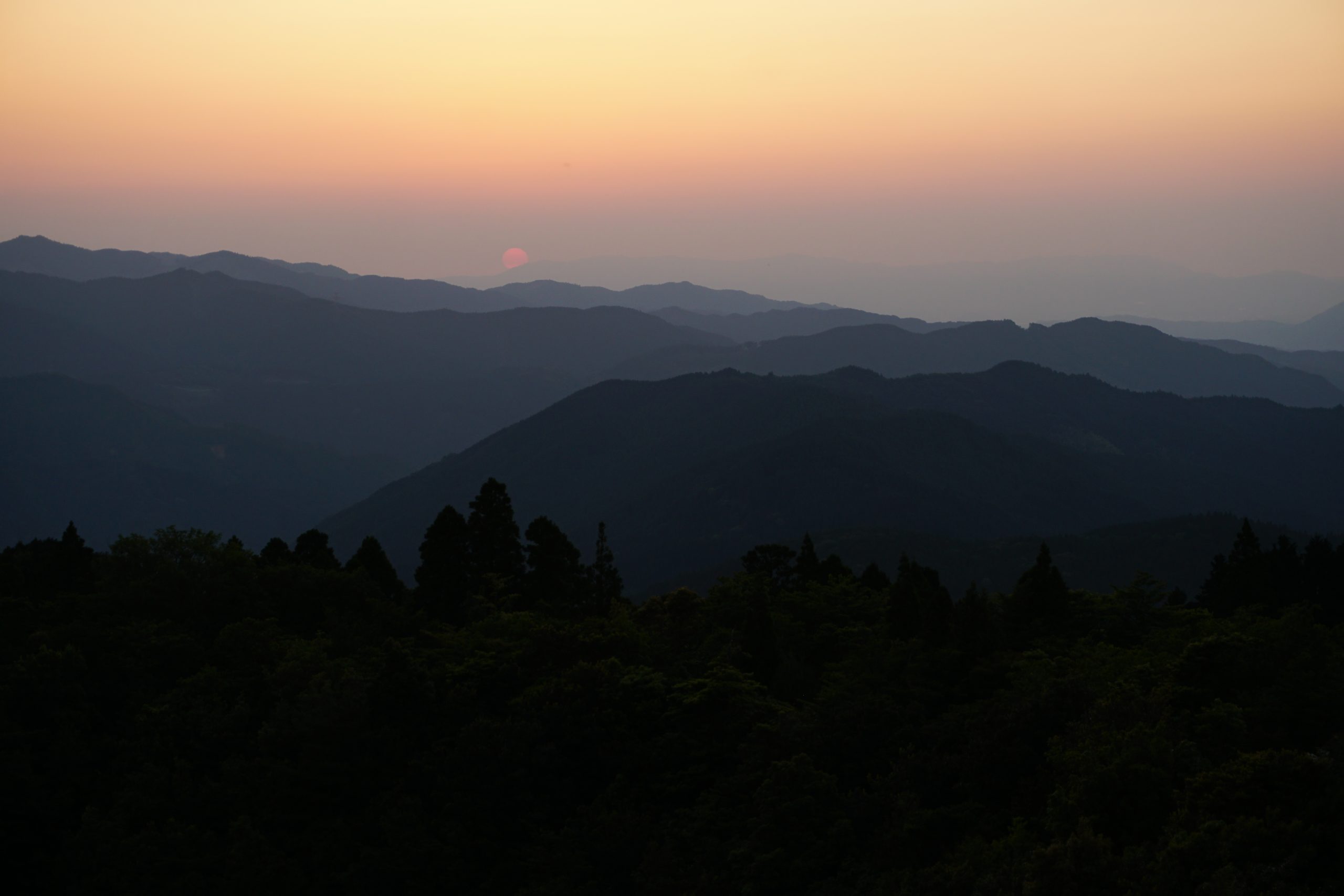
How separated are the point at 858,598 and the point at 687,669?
14775 mm

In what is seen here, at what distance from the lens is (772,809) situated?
3834 cm

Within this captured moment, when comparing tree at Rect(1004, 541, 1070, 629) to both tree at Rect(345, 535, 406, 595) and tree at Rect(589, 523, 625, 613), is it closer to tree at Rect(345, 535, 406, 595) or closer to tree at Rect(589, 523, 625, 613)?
tree at Rect(589, 523, 625, 613)

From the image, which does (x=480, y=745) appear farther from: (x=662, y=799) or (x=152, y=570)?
(x=152, y=570)

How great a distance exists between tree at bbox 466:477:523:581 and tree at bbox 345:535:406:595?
6635 millimetres

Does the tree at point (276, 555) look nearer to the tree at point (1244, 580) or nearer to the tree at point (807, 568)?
the tree at point (807, 568)

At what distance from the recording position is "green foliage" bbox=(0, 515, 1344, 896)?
32031 millimetres

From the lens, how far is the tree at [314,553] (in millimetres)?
74375

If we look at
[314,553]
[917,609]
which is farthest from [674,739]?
[314,553]

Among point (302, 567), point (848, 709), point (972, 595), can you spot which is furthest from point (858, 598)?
point (302, 567)

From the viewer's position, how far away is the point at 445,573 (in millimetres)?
68250

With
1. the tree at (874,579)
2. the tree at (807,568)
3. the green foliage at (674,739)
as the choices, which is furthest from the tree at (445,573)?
the tree at (874,579)

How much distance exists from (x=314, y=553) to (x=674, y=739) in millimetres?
39335

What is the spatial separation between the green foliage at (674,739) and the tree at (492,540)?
5229mm

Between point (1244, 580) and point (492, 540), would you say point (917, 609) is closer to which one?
point (1244, 580)
